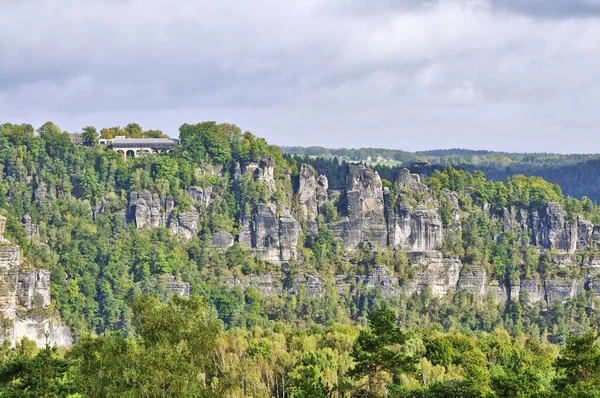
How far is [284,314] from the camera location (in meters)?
130

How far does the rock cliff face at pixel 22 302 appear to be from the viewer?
362ft

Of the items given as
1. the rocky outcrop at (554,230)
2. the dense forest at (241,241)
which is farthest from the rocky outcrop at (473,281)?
the rocky outcrop at (554,230)

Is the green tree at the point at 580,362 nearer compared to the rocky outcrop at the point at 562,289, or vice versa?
the green tree at the point at 580,362

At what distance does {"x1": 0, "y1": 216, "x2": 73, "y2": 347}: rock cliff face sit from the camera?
110438 mm

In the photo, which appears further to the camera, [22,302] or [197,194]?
[197,194]

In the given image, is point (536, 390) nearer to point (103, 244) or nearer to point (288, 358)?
point (288, 358)

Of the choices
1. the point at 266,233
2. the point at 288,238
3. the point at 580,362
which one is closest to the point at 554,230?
the point at 288,238

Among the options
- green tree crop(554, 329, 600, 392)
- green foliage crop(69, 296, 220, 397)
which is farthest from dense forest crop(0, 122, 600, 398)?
green foliage crop(69, 296, 220, 397)

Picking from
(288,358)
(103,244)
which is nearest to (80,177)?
(103,244)

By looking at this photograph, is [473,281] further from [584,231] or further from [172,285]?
[172,285]

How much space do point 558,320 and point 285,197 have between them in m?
33.6

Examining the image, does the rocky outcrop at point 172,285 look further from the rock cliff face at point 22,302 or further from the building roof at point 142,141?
the building roof at point 142,141

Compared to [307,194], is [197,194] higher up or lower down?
higher up

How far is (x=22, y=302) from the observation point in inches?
4456
